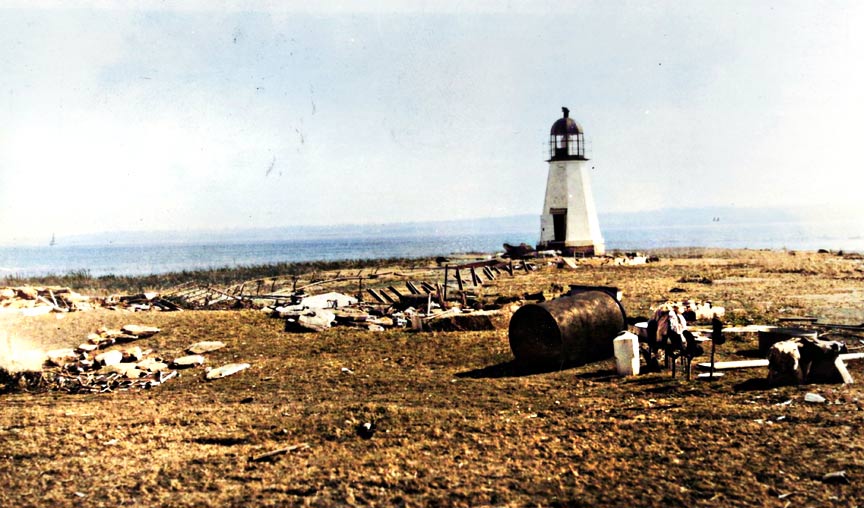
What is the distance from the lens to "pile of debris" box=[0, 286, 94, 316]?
2169cm

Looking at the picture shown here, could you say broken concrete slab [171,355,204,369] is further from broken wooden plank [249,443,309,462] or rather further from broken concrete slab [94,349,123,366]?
broken wooden plank [249,443,309,462]

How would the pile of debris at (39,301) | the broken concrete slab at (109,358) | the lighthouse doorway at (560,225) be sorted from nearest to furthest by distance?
1. the broken concrete slab at (109,358)
2. the pile of debris at (39,301)
3. the lighthouse doorway at (560,225)

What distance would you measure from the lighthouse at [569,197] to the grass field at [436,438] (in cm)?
2993

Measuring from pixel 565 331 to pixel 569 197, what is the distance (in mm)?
33103

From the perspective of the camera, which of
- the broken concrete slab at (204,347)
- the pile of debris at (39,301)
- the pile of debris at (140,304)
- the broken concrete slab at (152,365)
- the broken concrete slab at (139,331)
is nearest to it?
the broken concrete slab at (152,365)

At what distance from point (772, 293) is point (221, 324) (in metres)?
18.3

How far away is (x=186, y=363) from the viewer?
1489 centimetres

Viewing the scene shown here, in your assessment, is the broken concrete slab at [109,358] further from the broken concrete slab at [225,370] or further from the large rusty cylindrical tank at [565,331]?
the large rusty cylindrical tank at [565,331]

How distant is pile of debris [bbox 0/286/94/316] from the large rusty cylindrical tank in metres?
15.7

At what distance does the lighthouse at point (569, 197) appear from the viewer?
45094 millimetres

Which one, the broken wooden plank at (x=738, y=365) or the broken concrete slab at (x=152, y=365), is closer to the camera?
the broken wooden plank at (x=738, y=365)

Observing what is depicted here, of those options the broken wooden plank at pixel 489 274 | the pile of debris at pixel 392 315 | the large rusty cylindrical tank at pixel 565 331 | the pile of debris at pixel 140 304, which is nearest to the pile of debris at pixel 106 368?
the pile of debris at pixel 392 315

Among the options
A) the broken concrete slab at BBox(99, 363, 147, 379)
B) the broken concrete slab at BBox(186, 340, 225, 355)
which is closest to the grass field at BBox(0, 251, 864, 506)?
the broken concrete slab at BBox(186, 340, 225, 355)

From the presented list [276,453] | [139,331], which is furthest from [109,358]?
[276,453]
